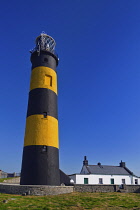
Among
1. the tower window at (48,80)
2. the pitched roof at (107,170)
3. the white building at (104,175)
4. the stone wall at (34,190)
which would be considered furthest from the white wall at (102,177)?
the tower window at (48,80)

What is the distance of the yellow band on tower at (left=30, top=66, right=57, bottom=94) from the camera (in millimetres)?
21266


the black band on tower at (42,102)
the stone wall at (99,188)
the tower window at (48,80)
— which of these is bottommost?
the stone wall at (99,188)

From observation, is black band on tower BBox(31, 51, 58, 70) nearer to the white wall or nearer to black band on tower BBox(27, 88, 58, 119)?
black band on tower BBox(27, 88, 58, 119)

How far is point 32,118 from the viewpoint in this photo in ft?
65.3

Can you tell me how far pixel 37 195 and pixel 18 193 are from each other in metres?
2.02

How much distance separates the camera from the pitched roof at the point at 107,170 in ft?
110

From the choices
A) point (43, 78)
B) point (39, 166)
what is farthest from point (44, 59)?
point (39, 166)

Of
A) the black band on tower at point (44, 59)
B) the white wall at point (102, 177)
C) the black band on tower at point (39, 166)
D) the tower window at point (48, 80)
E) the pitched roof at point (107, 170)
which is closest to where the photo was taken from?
the black band on tower at point (39, 166)

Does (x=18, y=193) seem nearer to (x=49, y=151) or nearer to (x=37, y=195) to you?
(x=37, y=195)

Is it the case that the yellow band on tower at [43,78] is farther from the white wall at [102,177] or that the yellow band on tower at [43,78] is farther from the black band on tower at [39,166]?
the white wall at [102,177]

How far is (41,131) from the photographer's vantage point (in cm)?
1903

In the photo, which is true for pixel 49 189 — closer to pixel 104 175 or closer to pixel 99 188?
pixel 99 188

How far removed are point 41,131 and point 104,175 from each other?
1951 centimetres

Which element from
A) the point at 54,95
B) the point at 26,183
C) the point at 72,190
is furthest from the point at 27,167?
the point at 54,95
